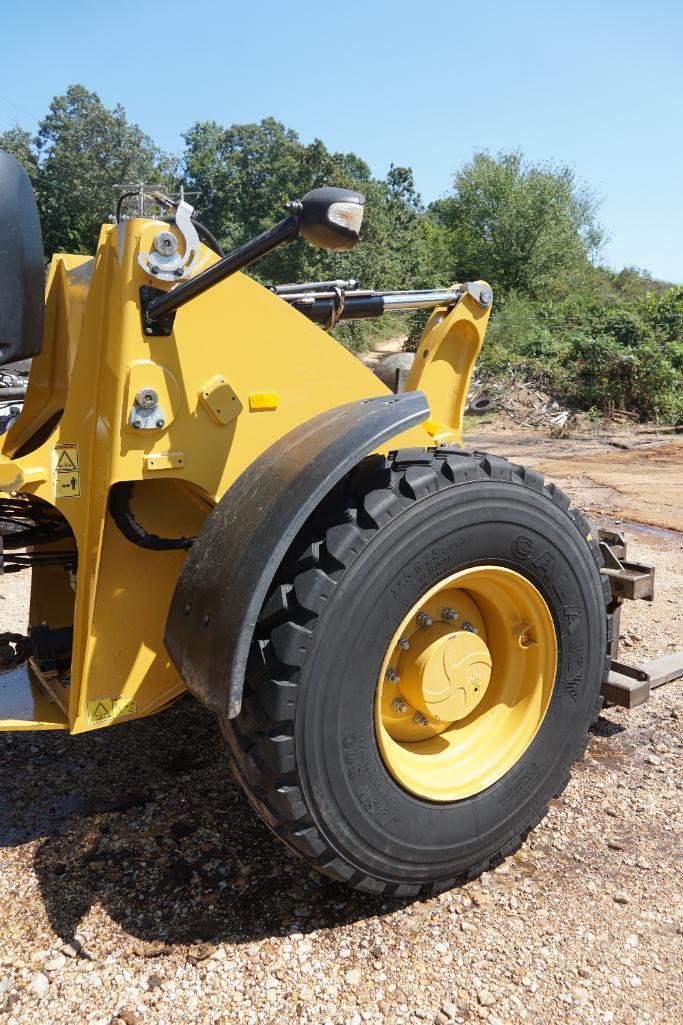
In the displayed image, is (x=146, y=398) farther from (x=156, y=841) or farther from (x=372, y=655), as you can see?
(x=156, y=841)

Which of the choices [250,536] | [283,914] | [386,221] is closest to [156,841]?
[283,914]

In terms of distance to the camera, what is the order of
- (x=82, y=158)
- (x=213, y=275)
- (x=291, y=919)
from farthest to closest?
1. (x=82, y=158)
2. (x=291, y=919)
3. (x=213, y=275)

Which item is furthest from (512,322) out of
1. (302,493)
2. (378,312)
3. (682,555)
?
(302,493)

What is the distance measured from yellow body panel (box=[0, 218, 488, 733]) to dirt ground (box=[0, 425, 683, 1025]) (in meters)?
0.52

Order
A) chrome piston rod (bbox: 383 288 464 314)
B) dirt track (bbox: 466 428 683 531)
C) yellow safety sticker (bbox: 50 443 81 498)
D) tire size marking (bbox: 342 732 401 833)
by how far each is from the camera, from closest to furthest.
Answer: tire size marking (bbox: 342 732 401 833) → yellow safety sticker (bbox: 50 443 81 498) → chrome piston rod (bbox: 383 288 464 314) → dirt track (bbox: 466 428 683 531)

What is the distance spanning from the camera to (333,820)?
1.91 m

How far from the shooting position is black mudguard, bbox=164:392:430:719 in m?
1.82

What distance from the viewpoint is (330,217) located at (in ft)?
5.63

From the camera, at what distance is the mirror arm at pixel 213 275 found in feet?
5.79

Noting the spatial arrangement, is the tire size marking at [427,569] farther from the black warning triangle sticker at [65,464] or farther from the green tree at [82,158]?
the green tree at [82,158]

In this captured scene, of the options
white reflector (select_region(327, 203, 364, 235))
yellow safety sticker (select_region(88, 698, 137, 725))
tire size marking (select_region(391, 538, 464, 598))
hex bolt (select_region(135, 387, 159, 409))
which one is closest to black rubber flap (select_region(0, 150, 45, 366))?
hex bolt (select_region(135, 387, 159, 409))

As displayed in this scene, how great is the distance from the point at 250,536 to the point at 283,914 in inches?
43.7

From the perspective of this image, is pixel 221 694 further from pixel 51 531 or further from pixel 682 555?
pixel 682 555

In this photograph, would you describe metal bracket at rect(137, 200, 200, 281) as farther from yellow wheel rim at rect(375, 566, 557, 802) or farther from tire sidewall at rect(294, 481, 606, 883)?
yellow wheel rim at rect(375, 566, 557, 802)
